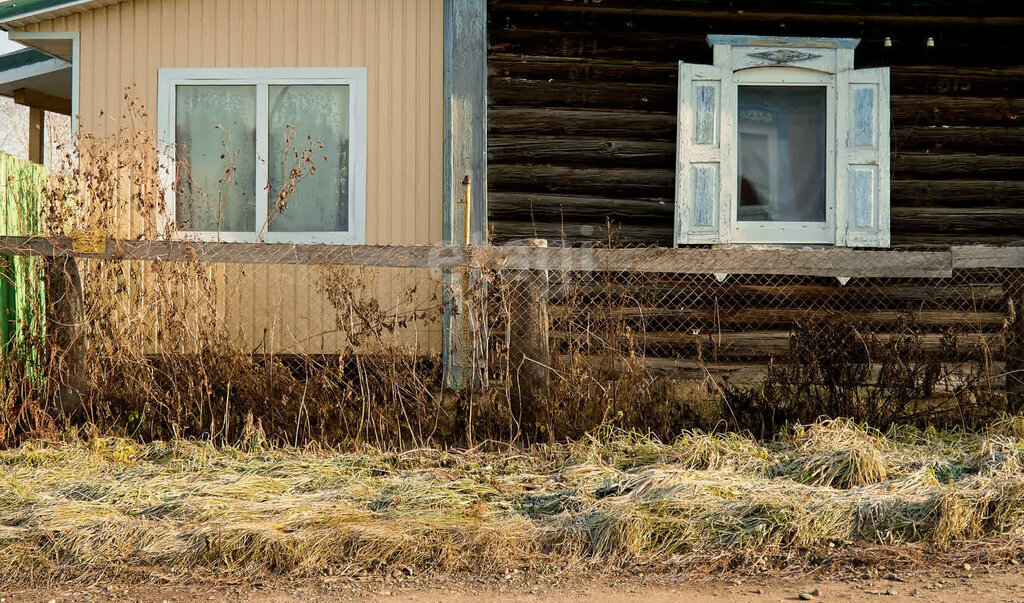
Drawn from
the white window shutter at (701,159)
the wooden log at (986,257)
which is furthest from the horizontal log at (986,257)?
the white window shutter at (701,159)

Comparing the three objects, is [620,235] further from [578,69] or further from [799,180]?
[799,180]

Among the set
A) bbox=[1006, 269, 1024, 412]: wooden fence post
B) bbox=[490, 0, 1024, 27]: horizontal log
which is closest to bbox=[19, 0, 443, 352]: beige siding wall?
bbox=[490, 0, 1024, 27]: horizontal log

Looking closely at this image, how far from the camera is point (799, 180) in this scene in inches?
289

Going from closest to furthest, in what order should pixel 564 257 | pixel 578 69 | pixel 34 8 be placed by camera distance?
pixel 564 257, pixel 34 8, pixel 578 69

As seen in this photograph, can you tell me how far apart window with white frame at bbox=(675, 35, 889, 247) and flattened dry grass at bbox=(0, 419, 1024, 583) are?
2.37 metres

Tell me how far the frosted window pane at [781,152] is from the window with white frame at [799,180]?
11mm

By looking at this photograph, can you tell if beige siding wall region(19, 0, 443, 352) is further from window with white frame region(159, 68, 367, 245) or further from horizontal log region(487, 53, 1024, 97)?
horizontal log region(487, 53, 1024, 97)

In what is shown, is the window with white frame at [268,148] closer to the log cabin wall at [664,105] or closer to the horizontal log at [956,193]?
the log cabin wall at [664,105]

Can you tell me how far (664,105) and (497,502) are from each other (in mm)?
4085

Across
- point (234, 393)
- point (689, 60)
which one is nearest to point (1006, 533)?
point (234, 393)

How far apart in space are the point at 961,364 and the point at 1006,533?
5.38 ft

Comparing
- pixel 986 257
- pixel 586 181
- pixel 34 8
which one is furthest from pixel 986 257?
pixel 34 8

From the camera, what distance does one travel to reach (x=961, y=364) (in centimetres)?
537

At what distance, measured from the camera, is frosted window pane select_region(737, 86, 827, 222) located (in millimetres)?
7324
